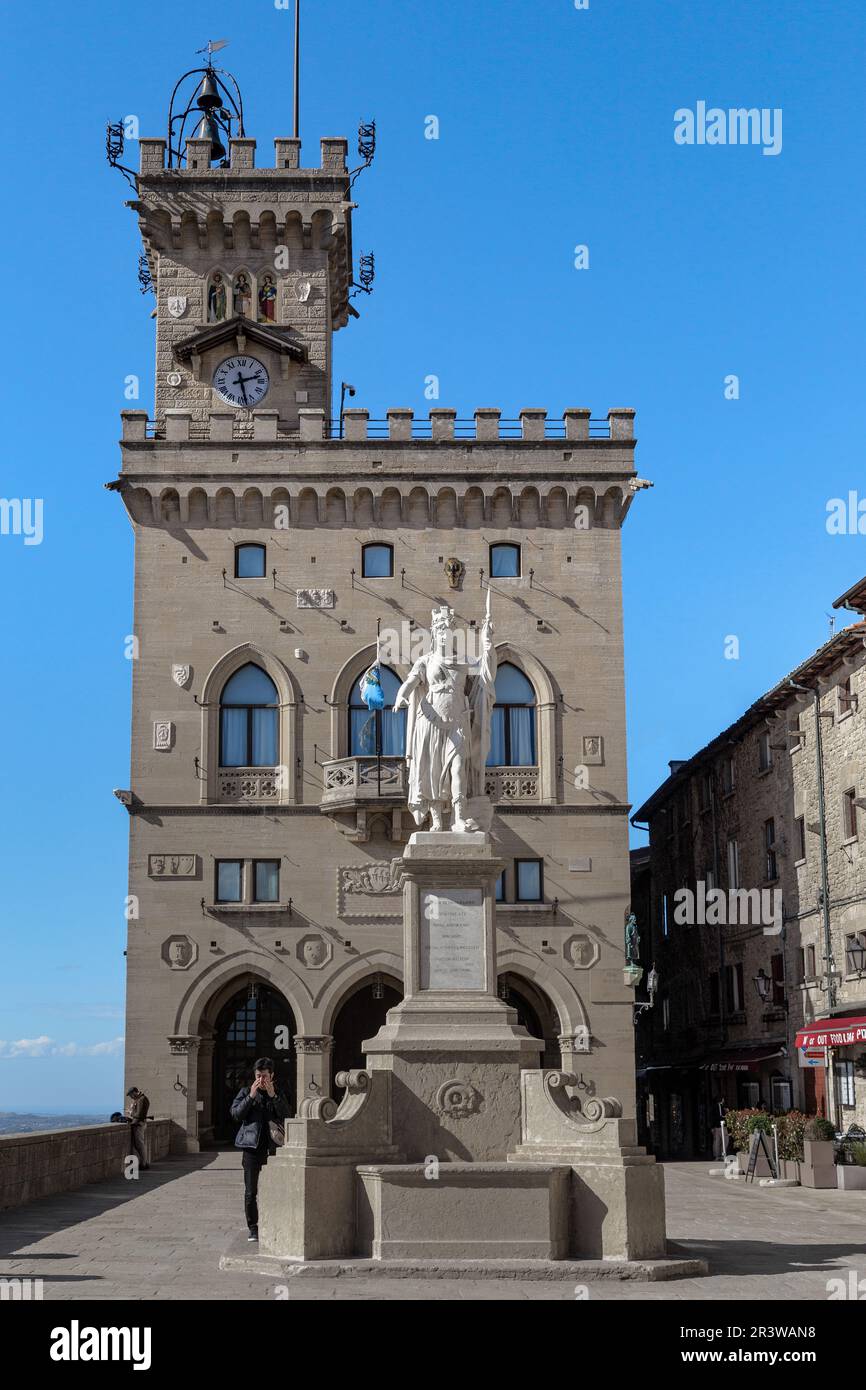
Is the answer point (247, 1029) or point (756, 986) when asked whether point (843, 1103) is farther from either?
point (247, 1029)

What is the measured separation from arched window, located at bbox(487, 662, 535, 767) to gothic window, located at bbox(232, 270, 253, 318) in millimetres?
14006

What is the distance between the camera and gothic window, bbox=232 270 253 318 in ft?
163

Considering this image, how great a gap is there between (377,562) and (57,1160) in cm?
2238

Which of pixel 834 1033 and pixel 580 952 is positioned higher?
pixel 580 952

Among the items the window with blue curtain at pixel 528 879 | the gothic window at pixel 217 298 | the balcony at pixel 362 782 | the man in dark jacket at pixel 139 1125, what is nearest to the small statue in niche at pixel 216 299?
the gothic window at pixel 217 298

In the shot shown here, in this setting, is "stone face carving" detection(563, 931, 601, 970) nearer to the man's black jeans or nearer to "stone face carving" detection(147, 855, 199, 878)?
"stone face carving" detection(147, 855, 199, 878)

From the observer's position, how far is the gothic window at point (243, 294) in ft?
163

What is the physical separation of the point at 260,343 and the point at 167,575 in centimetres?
836

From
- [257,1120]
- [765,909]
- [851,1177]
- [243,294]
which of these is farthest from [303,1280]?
[243,294]

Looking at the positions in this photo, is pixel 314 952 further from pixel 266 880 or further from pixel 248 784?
pixel 248 784

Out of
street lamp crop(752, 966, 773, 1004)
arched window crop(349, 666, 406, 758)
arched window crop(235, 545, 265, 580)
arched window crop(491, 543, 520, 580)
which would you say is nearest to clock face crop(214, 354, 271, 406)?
arched window crop(235, 545, 265, 580)

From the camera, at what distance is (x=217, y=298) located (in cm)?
4962

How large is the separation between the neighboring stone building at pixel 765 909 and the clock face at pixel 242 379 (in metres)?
17.0
